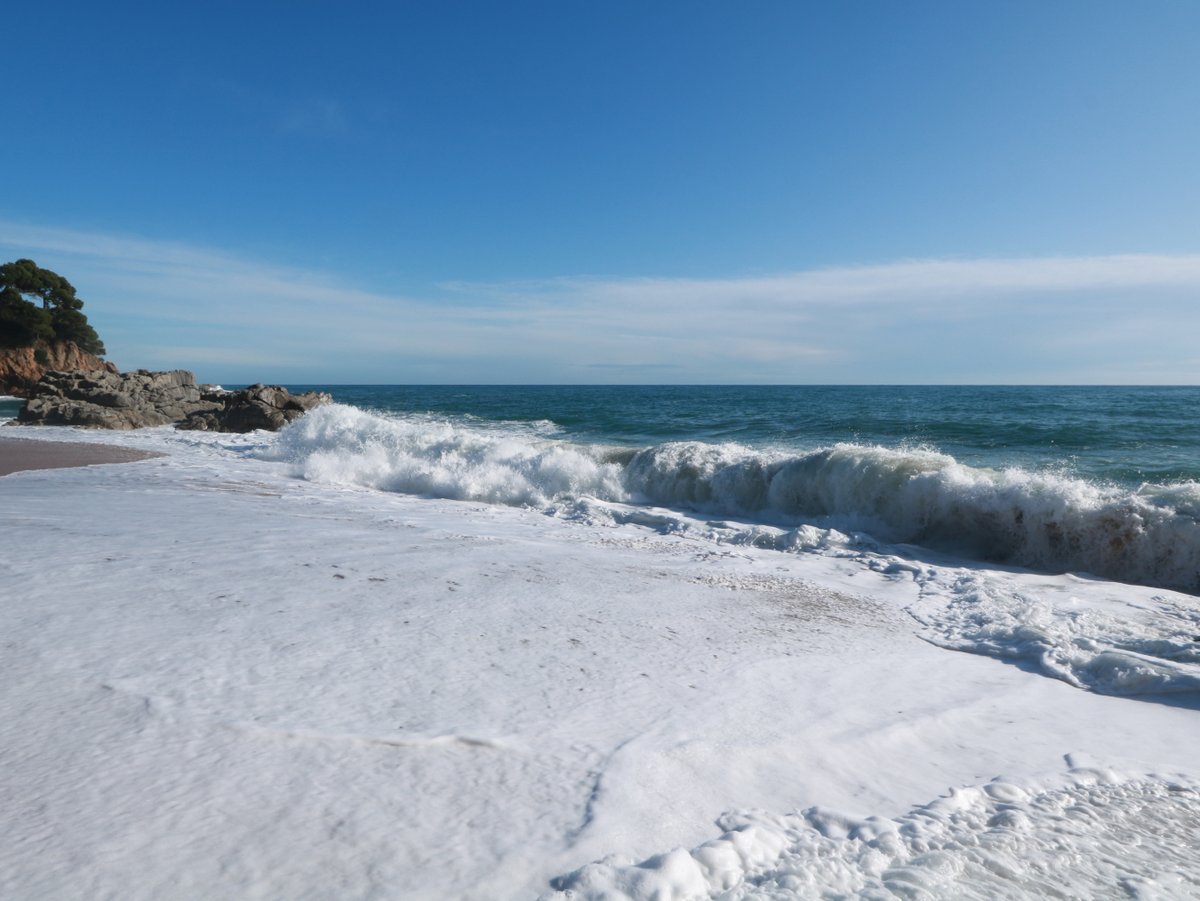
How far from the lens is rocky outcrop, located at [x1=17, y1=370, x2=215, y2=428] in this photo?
2064 centimetres

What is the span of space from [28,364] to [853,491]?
5207 cm

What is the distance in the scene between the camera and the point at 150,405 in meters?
23.0

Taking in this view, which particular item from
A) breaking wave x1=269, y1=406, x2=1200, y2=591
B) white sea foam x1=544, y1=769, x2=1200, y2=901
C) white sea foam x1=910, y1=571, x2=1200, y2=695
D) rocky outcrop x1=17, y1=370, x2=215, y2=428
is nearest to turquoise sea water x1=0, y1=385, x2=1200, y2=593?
breaking wave x1=269, y1=406, x2=1200, y2=591

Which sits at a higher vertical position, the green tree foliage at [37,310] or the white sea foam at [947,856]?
the green tree foliage at [37,310]

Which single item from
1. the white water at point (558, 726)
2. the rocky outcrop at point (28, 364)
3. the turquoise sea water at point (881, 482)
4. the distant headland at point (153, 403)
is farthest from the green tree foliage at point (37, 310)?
the white water at point (558, 726)

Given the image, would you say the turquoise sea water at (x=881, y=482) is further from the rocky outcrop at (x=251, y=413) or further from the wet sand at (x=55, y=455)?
the rocky outcrop at (x=251, y=413)

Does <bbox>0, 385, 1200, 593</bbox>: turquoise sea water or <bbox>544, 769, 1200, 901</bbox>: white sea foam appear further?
<bbox>0, 385, 1200, 593</bbox>: turquoise sea water

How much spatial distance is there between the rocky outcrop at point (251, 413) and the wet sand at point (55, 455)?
19.5ft

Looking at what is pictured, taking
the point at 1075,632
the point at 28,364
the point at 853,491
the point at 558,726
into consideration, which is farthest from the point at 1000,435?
the point at 28,364

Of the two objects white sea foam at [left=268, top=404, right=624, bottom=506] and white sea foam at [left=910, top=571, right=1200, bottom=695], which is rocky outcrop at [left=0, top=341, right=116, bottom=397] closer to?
white sea foam at [left=268, top=404, right=624, bottom=506]

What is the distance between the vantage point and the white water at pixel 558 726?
2.22 m

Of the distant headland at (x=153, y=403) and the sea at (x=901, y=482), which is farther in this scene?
the distant headland at (x=153, y=403)

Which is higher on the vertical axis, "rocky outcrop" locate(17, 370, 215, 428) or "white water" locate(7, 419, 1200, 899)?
"rocky outcrop" locate(17, 370, 215, 428)

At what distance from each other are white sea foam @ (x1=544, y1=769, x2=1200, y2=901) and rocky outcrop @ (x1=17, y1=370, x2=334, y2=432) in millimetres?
21107
